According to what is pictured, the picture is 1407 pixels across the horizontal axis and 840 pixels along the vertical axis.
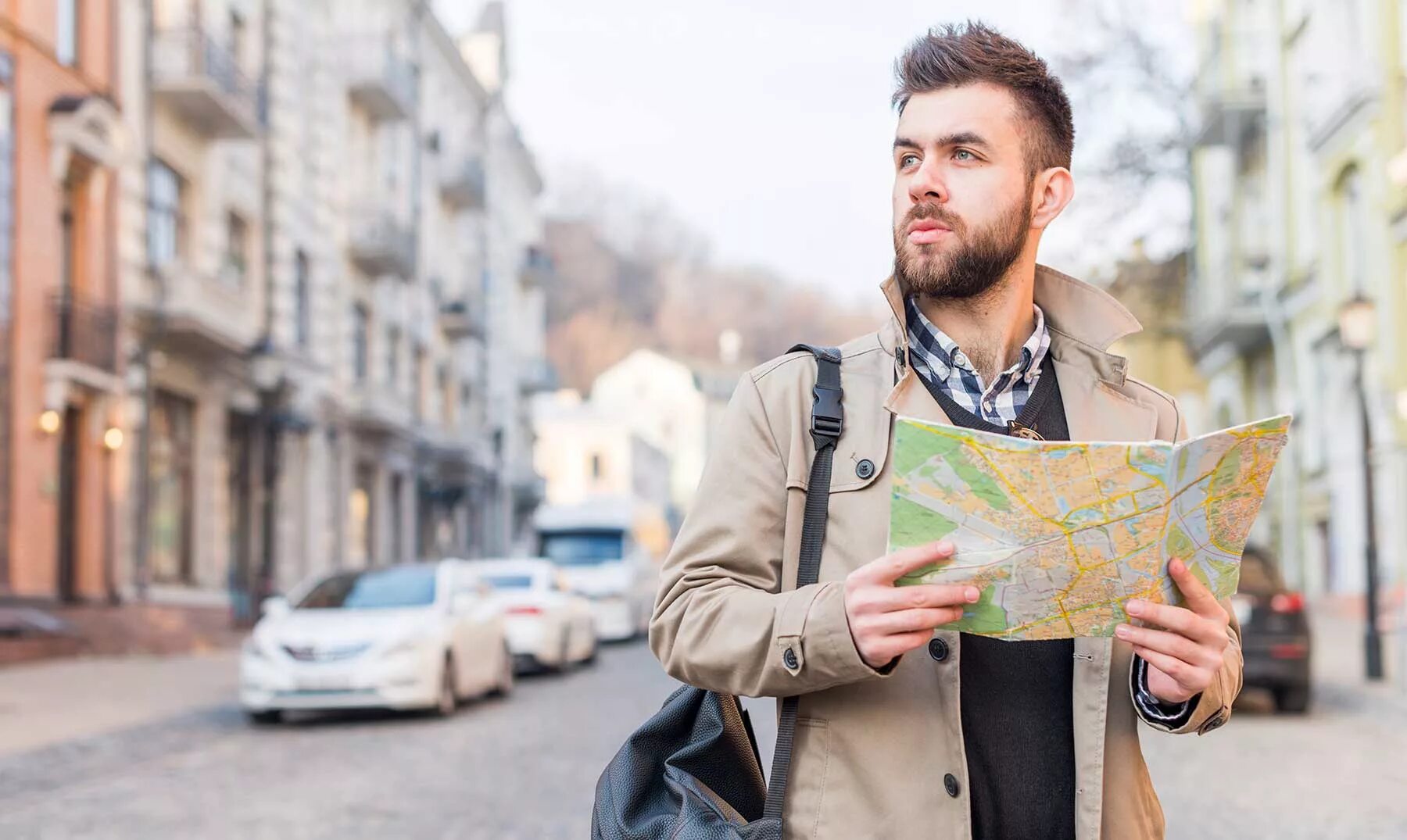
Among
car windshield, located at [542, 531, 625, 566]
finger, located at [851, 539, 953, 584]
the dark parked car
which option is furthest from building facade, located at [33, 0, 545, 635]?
finger, located at [851, 539, 953, 584]

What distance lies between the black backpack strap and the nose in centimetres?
31

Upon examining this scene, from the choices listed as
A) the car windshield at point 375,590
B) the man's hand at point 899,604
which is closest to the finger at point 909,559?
the man's hand at point 899,604

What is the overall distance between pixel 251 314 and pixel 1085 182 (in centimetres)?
1769

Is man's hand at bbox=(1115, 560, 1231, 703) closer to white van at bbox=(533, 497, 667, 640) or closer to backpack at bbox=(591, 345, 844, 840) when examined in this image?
backpack at bbox=(591, 345, 844, 840)

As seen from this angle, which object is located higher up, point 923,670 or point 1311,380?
point 1311,380

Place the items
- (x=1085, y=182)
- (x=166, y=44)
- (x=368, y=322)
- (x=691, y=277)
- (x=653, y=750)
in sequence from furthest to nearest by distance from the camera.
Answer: (x=691, y=277) → (x=368, y=322) → (x=1085, y=182) → (x=166, y=44) → (x=653, y=750)

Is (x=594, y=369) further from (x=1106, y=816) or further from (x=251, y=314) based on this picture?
(x=1106, y=816)

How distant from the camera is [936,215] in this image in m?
2.40

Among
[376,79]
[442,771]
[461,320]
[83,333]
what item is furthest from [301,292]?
[442,771]

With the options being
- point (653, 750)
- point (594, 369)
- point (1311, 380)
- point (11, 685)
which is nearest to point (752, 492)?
point (653, 750)

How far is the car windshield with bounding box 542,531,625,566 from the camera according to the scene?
30234 mm

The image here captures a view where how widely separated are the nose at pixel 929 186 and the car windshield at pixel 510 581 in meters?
19.6

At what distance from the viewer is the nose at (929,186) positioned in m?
2.38

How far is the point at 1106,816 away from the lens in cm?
232
